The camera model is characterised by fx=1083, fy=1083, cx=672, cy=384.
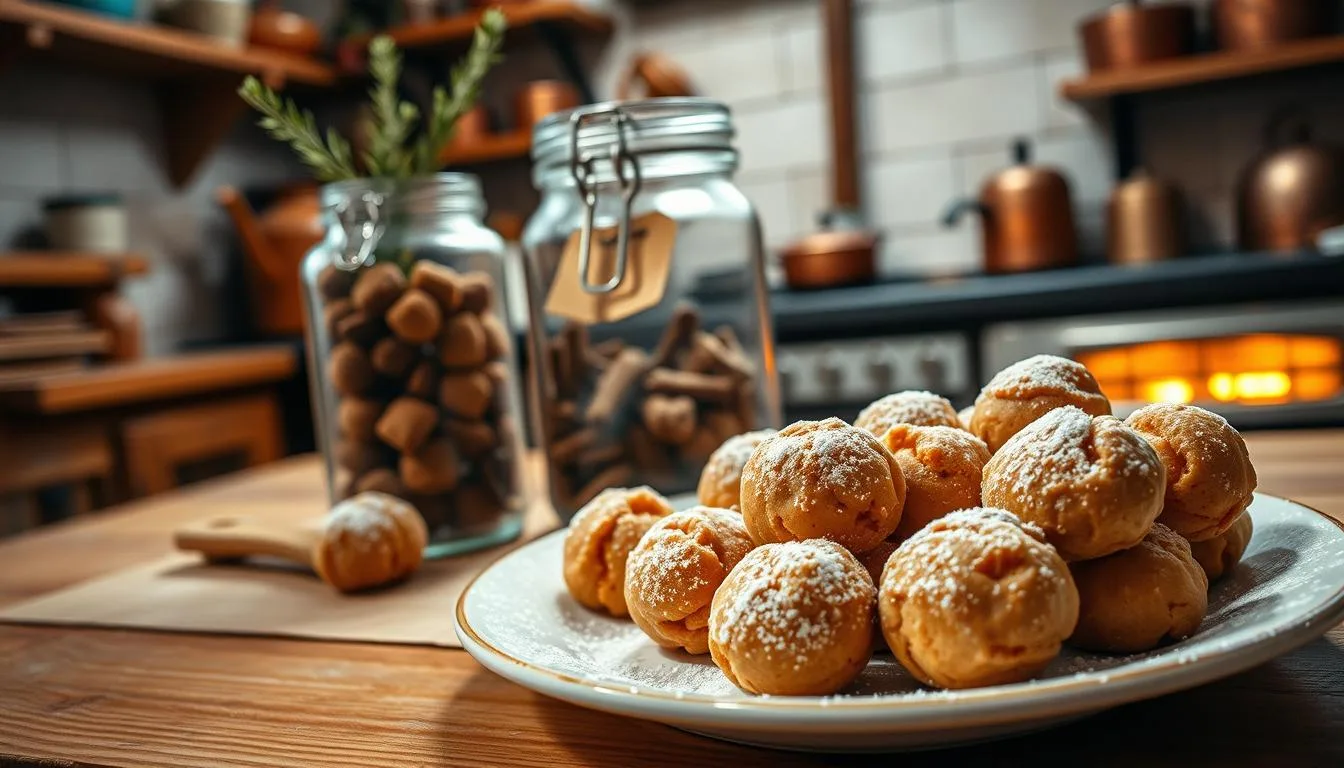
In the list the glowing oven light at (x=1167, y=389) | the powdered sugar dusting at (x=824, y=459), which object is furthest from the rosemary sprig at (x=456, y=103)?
the glowing oven light at (x=1167, y=389)

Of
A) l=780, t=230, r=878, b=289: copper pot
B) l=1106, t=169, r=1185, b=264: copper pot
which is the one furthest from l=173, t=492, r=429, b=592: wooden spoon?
l=1106, t=169, r=1185, b=264: copper pot

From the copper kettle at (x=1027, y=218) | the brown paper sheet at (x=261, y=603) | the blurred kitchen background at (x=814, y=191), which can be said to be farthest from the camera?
the copper kettle at (x=1027, y=218)

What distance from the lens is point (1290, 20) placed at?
7.50ft

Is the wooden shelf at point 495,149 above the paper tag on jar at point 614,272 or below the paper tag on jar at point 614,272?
above

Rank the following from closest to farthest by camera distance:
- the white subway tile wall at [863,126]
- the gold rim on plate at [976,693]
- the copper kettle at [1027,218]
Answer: the gold rim on plate at [976,693], the copper kettle at [1027,218], the white subway tile wall at [863,126]

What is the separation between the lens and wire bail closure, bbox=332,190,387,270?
0.95m

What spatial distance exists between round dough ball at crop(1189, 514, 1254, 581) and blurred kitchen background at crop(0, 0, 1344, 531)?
151cm

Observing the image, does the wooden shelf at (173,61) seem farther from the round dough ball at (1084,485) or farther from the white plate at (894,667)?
the round dough ball at (1084,485)

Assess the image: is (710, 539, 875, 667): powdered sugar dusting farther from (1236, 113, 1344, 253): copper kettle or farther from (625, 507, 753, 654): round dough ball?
(1236, 113, 1344, 253): copper kettle

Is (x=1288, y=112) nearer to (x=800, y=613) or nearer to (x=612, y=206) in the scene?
(x=612, y=206)

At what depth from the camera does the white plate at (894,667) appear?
0.42 metres

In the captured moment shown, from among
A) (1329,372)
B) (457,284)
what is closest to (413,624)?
(457,284)

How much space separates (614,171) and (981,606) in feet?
1.92

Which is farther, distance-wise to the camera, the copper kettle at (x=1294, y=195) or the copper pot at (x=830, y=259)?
the copper pot at (x=830, y=259)
